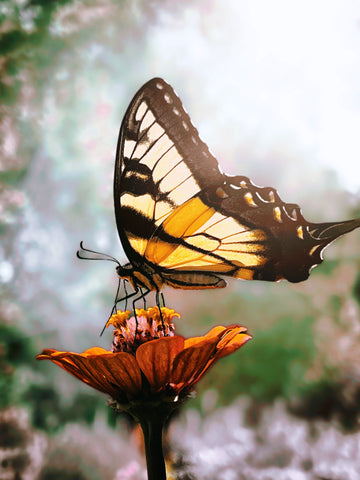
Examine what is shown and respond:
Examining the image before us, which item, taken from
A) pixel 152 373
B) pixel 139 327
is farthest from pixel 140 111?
pixel 152 373

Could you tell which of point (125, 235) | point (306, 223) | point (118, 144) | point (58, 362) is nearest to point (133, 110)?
point (118, 144)

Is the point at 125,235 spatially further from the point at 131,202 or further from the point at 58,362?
the point at 58,362

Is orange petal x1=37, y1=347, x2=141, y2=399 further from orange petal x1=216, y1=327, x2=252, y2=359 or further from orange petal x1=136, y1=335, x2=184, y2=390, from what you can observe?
orange petal x1=216, y1=327, x2=252, y2=359

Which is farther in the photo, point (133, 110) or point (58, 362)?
point (133, 110)

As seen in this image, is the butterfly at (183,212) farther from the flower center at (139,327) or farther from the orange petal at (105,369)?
the orange petal at (105,369)

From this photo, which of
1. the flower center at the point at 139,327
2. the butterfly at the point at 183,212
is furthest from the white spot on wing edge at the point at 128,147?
the flower center at the point at 139,327

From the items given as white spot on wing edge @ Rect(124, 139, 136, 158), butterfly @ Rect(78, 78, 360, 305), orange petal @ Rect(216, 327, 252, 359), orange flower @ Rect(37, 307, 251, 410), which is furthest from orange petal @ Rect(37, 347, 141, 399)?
white spot on wing edge @ Rect(124, 139, 136, 158)

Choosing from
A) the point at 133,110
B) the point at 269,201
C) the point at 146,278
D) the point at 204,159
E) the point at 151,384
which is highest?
the point at 133,110

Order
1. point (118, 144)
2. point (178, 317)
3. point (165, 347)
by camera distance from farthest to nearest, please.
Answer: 1. point (118, 144)
2. point (178, 317)
3. point (165, 347)
